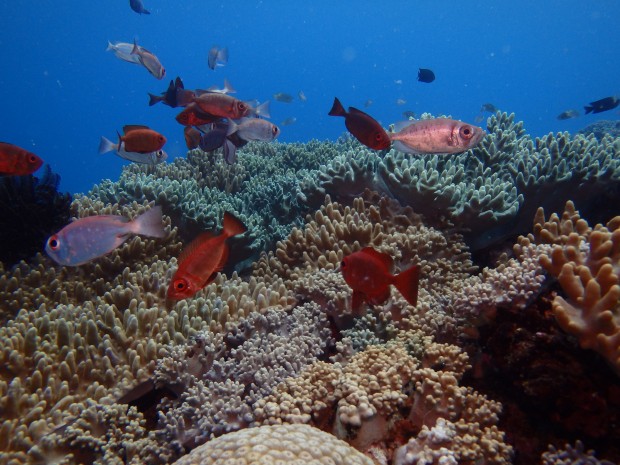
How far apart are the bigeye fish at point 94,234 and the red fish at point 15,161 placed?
3.95 ft

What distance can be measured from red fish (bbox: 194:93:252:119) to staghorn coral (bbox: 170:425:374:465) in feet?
13.8

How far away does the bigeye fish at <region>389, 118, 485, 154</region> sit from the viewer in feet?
11.7

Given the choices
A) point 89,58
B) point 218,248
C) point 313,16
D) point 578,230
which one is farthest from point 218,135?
point 313,16

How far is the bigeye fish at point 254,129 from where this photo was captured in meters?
5.61

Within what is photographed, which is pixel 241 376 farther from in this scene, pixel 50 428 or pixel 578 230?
pixel 578 230

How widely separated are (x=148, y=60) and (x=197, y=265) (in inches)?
230

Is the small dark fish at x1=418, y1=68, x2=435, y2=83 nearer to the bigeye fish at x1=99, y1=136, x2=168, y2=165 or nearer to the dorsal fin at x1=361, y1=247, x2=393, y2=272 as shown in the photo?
the bigeye fish at x1=99, y1=136, x2=168, y2=165

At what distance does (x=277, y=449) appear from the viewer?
208 centimetres

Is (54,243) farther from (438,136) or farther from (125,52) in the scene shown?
(125,52)

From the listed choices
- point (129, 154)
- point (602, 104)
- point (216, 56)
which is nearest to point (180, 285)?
point (129, 154)

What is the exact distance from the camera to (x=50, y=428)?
9.00 feet

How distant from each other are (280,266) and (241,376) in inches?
70.6

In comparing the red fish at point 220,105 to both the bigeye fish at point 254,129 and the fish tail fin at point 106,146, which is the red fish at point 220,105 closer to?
the bigeye fish at point 254,129

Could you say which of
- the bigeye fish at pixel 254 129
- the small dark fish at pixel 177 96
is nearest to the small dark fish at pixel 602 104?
the bigeye fish at pixel 254 129
